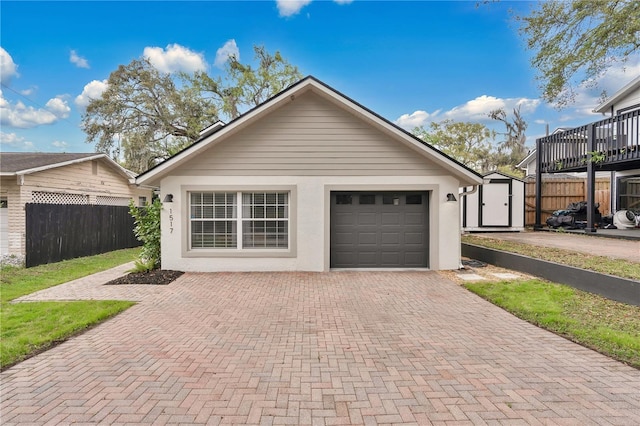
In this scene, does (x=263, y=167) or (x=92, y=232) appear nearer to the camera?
(x=263, y=167)

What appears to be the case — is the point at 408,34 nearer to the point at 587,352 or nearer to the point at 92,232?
the point at 587,352

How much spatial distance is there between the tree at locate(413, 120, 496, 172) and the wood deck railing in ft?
38.7

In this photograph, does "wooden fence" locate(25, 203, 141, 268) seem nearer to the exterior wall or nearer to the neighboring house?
the neighboring house

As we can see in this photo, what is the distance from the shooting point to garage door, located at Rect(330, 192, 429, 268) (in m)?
9.25

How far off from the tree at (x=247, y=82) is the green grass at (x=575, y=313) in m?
22.5

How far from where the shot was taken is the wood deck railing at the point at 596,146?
1105 centimetres

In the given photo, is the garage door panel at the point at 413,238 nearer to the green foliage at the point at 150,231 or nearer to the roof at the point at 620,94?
the green foliage at the point at 150,231

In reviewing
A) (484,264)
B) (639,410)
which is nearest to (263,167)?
(484,264)

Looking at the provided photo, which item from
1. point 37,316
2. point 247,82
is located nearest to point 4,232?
point 37,316

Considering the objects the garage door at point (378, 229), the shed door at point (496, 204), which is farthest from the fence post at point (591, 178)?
the garage door at point (378, 229)

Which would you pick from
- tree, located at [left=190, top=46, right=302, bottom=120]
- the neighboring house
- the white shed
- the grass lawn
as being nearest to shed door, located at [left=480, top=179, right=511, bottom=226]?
the white shed

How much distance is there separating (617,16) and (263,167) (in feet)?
31.7

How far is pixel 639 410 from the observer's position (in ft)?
9.29

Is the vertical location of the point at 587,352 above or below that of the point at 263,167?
below
